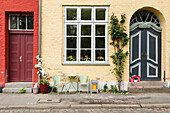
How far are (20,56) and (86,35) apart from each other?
11.1ft

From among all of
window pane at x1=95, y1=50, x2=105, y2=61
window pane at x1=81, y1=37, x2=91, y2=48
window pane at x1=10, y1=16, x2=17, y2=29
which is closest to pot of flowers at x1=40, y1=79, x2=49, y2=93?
window pane at x1=81, y1=37, x2=91, y2=48

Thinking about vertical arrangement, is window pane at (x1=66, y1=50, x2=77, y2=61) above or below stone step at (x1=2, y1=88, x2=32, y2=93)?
above

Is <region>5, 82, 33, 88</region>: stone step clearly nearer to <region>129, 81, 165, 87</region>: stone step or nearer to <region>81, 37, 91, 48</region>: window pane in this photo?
<region>81, 37, 91, 48</region>: window pane

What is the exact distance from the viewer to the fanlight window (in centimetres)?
902

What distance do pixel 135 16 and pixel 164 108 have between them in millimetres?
4694

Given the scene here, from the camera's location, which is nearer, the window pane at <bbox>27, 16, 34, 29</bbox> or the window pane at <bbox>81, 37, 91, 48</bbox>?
the window pane at <bbox>81, 37, 91, 48</bbox>

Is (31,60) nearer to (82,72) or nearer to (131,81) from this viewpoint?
Answer: (82,72)

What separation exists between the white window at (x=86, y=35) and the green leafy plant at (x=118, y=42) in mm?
355

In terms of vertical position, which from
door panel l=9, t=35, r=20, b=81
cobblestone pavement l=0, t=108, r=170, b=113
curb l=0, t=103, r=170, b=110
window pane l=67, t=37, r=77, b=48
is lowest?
cobblestone pavement l=0, t=108, r=170, b=113

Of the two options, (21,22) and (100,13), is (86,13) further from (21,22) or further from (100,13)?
(21,22)

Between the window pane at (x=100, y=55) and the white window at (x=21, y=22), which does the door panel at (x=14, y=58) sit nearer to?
the white window at (x=21, y=22)

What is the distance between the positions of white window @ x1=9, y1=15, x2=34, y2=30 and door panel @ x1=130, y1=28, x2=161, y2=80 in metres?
5.04

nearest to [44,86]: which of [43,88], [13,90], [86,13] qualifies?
[43,88]

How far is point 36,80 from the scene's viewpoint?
8.45 m
